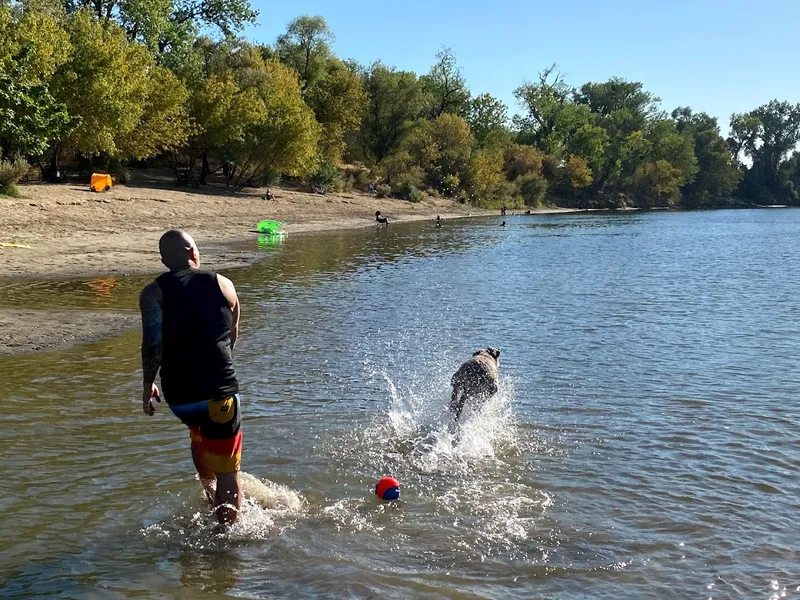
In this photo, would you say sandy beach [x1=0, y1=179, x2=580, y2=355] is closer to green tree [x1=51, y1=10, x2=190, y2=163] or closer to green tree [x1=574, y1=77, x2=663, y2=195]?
green tree [x1=51, y1=10, x2=190, y2=163]

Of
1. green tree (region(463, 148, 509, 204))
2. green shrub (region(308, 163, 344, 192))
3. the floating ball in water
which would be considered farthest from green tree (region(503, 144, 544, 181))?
the floating ball in water

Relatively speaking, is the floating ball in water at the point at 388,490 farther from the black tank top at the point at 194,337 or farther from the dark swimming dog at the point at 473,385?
the dark swimming dog at the point at 473,385

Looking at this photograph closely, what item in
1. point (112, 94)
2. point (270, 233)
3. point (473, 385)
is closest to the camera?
point (473, 385)

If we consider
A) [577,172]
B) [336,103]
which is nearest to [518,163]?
[577,172]

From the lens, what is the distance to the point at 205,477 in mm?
6191

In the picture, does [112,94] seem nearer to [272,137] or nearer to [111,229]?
[111,229]

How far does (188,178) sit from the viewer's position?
45625 mm

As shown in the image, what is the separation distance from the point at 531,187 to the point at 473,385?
A: 7816 cm

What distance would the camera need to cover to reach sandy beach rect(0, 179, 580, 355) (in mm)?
13086

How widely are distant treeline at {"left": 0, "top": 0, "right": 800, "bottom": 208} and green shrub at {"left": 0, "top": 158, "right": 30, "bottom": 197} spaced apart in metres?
0.08

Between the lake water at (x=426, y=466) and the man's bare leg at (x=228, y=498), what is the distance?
14 cm

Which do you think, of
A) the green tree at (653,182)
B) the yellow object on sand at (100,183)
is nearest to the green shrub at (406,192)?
the yellow object on sand at (100,183)

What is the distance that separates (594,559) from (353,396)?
494 centimetres

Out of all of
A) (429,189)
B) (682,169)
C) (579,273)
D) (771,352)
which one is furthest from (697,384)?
(682,169)
